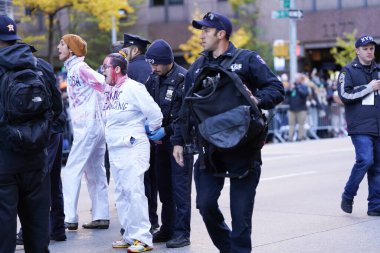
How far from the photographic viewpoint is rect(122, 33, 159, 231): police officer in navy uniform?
8562 mm

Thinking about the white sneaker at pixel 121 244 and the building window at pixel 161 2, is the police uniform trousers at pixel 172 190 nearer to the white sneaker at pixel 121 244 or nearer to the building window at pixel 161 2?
the white sneaker at pixel 121 244

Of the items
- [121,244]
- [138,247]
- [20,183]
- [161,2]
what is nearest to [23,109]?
[20,183]

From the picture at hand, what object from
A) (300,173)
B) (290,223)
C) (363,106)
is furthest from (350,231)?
(300,173)

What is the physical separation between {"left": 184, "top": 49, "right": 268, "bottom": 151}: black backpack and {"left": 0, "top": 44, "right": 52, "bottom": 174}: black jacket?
1.21 metres

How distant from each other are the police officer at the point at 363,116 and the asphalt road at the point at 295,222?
1.08ft

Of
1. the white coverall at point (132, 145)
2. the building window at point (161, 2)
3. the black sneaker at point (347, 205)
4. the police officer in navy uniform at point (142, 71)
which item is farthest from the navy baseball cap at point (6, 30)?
the building window at point (161, 2)

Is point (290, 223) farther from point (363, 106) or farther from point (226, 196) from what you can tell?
point (226, 196)

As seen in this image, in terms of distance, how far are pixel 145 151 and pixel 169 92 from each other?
66 cm

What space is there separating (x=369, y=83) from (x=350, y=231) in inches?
72.2

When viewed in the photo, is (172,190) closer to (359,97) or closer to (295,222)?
(295,222)

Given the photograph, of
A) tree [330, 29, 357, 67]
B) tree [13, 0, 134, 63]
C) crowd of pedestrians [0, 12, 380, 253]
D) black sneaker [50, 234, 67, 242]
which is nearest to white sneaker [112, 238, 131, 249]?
crowd of pedestrians [0, 12, 380, 253]

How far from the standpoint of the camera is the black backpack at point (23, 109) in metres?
5.52

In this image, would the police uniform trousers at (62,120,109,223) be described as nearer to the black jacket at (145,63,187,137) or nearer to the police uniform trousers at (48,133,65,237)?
the police uniform trousers at (48,133,65,237)

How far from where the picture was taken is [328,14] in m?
40.0
